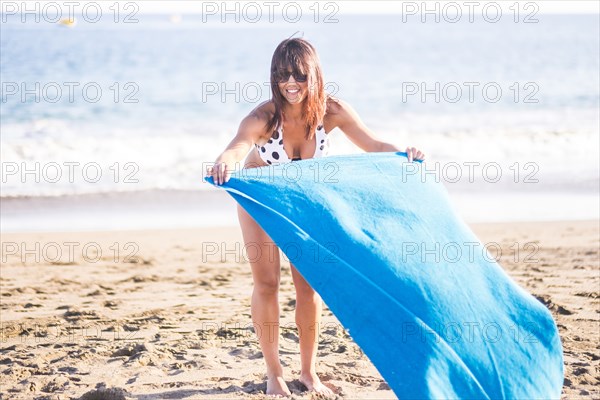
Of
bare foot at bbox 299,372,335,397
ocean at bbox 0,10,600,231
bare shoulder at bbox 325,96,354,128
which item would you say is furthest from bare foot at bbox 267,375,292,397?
ocean at bbox 0,10,600,231

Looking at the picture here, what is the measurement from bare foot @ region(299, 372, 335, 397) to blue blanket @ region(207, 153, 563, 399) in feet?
2.71

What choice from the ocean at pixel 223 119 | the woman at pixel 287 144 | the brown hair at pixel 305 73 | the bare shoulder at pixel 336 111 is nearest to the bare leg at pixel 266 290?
the woman at pixel 287 144

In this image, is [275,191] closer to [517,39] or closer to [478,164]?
[478,164]

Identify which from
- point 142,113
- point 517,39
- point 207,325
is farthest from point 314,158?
point 517,39

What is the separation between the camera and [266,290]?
4.27 metres

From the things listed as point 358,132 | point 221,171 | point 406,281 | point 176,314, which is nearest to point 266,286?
point 221,171

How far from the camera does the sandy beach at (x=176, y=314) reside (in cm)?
465

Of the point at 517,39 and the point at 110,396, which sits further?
the point at 517,39

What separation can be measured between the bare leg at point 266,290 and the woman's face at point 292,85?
0.62 m

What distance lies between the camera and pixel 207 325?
18.9 ft

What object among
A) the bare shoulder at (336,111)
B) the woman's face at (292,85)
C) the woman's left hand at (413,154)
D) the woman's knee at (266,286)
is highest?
the woman's face at (292,85)

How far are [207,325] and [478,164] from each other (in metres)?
7.73

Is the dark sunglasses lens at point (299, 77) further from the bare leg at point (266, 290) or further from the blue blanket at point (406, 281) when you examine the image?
the bare leg at point (266, 290)

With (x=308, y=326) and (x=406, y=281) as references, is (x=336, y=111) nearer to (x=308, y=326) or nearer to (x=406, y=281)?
(x=406, y=281)
